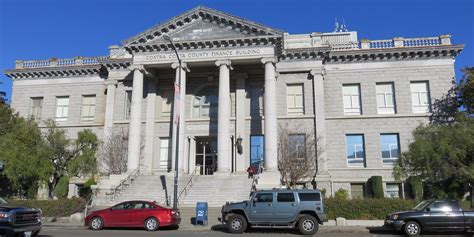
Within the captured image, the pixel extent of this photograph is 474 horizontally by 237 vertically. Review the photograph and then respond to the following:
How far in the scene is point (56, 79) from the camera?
39625 millimetres

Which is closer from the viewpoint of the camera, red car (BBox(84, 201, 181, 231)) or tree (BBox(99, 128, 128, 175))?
red car (BBox(84, 201, 181, 231))

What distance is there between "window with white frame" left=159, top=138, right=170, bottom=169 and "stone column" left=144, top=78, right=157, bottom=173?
943 mm

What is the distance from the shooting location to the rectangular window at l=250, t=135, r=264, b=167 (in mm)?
33625

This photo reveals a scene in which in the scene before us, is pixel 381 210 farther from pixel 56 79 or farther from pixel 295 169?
pixel 56 79

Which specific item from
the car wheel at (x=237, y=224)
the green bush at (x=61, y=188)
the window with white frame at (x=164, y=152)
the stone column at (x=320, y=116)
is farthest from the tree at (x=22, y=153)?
the stone column at (x=320, y=116)

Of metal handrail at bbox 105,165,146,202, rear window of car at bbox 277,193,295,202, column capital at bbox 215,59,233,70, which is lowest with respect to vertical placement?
rear window of car at bbox 277,193,295,202

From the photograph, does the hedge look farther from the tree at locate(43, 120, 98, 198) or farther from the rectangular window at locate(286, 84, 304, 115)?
the rectangular window at locate(286, 84, 304, 115)

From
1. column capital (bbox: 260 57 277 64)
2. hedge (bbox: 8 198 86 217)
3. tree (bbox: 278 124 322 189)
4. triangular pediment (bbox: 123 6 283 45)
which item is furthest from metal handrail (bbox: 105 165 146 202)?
column capital (bbox: 260 57 277 64)

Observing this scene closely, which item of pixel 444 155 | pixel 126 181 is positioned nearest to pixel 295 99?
pixel 444 155

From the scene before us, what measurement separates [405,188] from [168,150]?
19.8 meters

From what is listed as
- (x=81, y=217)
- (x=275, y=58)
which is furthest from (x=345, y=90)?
(x=81, y=217)

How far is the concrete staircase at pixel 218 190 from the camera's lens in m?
26.0

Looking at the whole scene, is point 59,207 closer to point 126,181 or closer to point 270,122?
point 126,181

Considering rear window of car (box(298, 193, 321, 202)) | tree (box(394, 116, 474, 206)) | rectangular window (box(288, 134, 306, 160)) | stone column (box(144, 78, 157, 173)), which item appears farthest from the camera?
stone column (box(144, 78, 157, 173))
